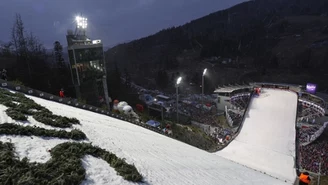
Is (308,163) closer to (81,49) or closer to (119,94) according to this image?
(81,49)

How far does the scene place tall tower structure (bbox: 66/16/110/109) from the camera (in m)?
29.2

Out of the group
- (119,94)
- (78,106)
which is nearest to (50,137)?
(78,106)

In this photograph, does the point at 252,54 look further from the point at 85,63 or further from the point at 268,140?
the point at 85,63

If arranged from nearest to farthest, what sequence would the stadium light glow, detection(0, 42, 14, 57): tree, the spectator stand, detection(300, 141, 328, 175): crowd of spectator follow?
1. detection(300, 141, 328, 175): crowd of spectator
2. the stadium light glow
3. the spectator stand
4. detection(0, 42, 14, 57): tree

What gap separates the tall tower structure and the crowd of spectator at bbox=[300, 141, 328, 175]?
105ft

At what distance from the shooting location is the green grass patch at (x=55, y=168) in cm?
547

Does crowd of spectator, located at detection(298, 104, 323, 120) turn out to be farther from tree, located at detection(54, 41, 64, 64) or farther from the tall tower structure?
tree, located at detection(54, 41, 64, 64)

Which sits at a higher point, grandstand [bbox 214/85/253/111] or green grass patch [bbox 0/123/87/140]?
green grass patch [bbox 0/123/87/140]

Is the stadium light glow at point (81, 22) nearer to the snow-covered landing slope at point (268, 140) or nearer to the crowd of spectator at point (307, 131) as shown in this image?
the snow-covered landing slope at point (268, 140)

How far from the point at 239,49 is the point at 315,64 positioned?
149 ft

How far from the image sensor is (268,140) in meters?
24.4

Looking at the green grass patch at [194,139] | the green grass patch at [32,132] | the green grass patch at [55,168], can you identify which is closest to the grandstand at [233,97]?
the green grass patch at [194,139]

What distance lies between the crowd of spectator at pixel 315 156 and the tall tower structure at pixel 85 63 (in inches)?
1259

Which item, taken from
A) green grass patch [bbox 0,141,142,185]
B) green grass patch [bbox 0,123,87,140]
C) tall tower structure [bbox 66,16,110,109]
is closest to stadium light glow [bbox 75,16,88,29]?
tall tower structure [bbox 66,16,110,109]
